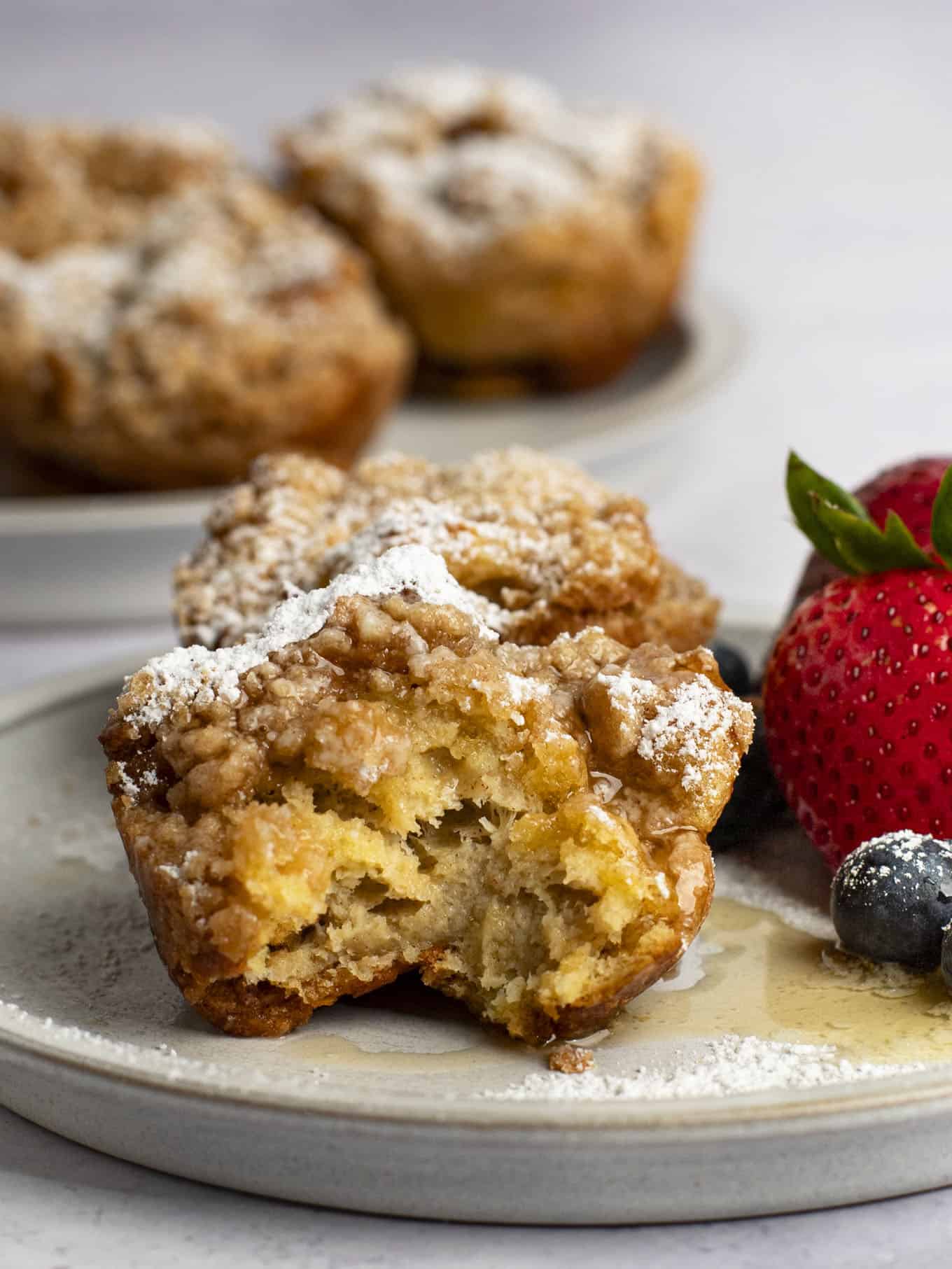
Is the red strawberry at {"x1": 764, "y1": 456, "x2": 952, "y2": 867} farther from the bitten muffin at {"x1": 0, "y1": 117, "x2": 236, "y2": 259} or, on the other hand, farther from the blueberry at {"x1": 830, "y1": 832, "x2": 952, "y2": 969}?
the bitten muffin at {"x1": 0, "y1": 117, "x2": 236, "y2": 259}

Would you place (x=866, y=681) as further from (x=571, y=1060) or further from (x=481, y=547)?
(x=571, y=1060)

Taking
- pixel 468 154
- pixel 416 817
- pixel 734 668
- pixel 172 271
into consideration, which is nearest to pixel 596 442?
pixel 172 271

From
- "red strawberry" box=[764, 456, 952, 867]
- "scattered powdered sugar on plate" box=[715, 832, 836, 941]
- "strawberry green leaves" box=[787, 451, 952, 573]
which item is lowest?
"scattered powdered sugar on plate" box=[715, 832, 836, 941]

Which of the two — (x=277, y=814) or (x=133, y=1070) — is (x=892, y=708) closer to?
(x=277, y=814)

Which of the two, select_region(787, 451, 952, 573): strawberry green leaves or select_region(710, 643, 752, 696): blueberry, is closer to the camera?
select_region(787, 451, 952, 573): strawberry green leaves

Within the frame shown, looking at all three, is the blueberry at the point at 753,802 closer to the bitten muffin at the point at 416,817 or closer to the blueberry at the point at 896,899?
the blueberry at the point at 896,899

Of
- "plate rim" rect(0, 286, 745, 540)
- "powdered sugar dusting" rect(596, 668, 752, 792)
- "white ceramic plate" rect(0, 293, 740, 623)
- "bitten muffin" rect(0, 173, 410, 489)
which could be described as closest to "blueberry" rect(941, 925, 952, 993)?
"powdered sugar dusting" rect(596, 668, 752, 792)
